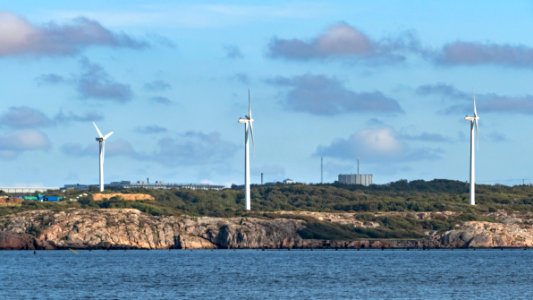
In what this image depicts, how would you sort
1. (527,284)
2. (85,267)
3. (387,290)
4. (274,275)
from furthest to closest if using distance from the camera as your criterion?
(85,267), (274,275), (527,284), (387,290)

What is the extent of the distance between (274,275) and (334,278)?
962cm

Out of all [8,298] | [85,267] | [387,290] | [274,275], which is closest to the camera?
[8,298]

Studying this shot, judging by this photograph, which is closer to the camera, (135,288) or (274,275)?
(135,288)

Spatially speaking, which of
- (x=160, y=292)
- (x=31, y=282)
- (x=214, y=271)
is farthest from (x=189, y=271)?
(x=160, y=292)

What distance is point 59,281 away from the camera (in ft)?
530

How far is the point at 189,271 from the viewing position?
183250 mm

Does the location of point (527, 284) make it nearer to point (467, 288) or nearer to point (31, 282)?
point (467, 288)

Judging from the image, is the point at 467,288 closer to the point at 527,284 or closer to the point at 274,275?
the point at 527,284

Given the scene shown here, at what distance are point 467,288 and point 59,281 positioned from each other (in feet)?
167

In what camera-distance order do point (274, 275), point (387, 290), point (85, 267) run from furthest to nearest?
point (85, 267) < point (274, 275) < point (387, 290)

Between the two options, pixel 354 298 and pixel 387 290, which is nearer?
pixel 354 298

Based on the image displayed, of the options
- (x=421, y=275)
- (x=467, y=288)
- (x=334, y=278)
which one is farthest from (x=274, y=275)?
(x=467, y=288)

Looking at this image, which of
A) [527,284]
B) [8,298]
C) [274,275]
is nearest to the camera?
[8,298]

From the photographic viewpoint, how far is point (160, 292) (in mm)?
141875
